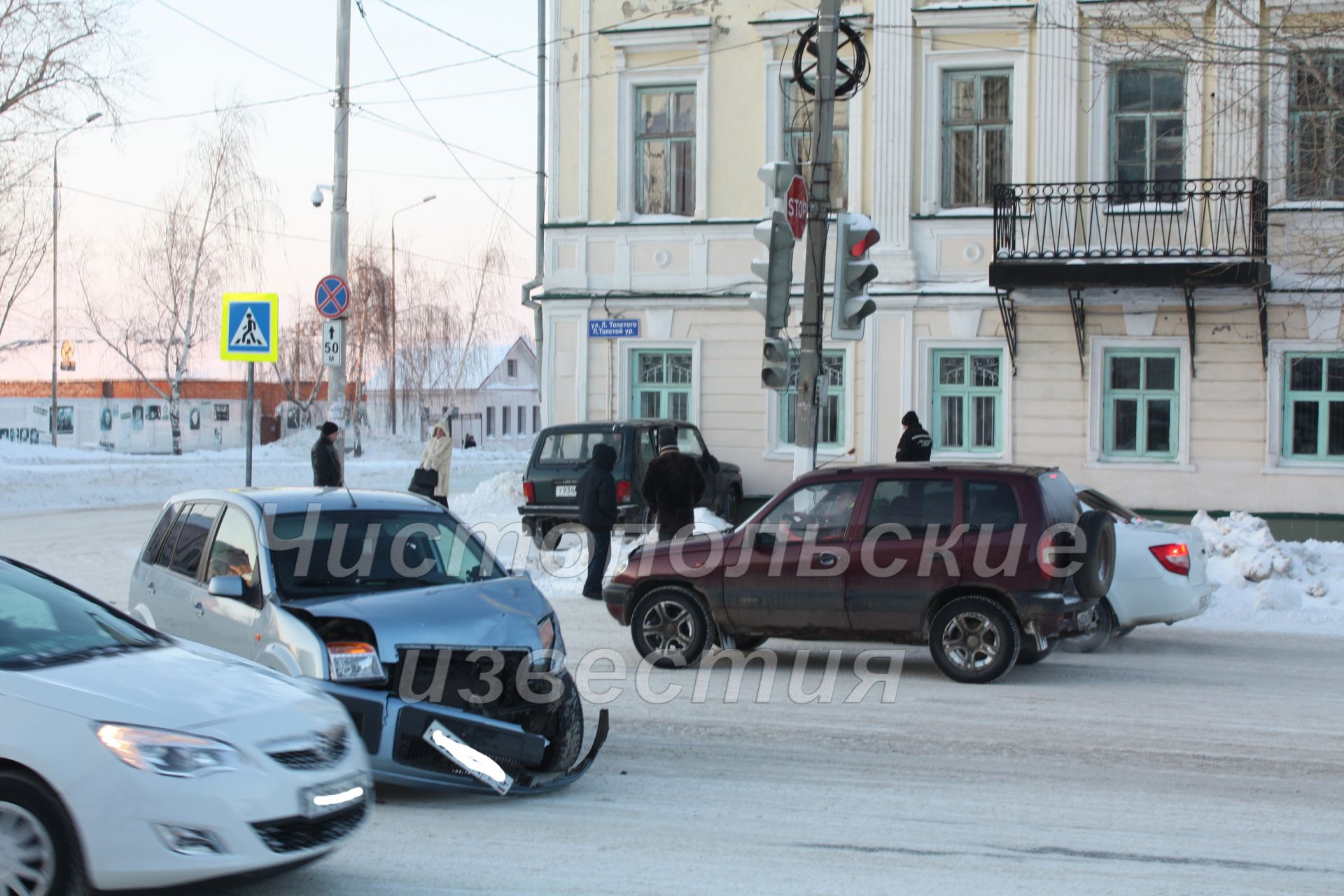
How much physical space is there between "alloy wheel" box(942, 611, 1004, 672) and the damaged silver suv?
370 centimetres

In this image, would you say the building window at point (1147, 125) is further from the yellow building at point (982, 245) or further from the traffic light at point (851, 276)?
the traffic light at point (851, 276)

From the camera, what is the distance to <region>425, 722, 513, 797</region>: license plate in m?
6.53

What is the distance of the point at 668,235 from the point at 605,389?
8.87 feet

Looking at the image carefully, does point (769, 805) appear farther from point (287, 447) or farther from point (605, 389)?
point (287, 447)

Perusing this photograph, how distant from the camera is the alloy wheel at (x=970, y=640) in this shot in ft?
33.4

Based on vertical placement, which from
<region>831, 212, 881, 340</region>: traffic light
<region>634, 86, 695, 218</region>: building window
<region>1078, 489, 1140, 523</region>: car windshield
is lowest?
<region>1078, 489, 1140, 523</region>: car windshield

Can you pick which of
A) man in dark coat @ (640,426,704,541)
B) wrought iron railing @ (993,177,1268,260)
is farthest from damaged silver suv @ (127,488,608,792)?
wrought iron railing @ (993,177,1268,260)

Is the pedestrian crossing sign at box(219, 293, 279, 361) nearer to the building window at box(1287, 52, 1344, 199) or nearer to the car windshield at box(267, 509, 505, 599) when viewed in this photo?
the car windshield at box(267, 509, 505, 599)

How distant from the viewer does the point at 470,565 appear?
808cm

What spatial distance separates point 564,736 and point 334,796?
2.13 metres

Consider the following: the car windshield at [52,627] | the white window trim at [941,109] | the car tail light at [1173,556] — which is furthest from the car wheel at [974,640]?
the white window trim at [941,109]

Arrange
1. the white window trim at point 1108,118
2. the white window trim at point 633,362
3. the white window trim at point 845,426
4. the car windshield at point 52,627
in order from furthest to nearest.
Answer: the white window trim at point 633,362 → the white window trim at point 845,426 → the white window trim at point 1108,118 → the car windshield at point 52,627

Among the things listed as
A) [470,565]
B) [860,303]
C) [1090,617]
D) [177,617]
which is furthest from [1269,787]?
[860,303]

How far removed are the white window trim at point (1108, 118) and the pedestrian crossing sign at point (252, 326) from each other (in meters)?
11.4
